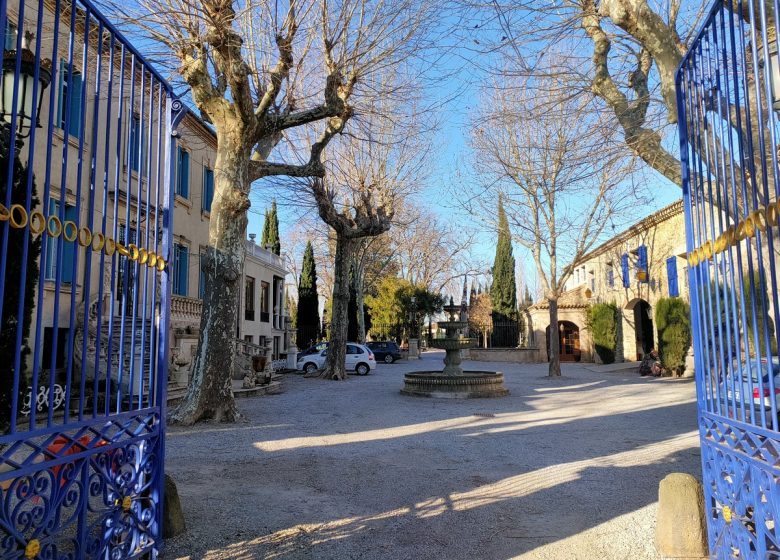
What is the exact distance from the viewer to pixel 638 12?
570 cm

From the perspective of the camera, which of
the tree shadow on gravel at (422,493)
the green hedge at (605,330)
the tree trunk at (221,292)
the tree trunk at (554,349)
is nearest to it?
the tree shadow on gravel at (422,493)

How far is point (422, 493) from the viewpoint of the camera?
565cm

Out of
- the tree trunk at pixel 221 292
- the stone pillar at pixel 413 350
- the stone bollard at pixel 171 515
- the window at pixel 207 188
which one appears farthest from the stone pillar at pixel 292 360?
the stone bollard at pixel 171 515

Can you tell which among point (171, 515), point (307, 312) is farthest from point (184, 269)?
point (307, 312)

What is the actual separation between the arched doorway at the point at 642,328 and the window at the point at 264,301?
17618mm

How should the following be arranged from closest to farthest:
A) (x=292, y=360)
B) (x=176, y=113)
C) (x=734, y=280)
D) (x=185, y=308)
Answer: (x=734, y=280), (x=176, y=113), (x=185, y=308), (x=292, y=360)

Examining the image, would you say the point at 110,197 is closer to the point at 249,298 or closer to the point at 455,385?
the point at 455,385

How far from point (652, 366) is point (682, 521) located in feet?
62.9

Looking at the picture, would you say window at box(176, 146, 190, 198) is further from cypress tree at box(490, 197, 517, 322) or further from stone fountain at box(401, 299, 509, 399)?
cypress tree at box(490, 197, 517, 322)

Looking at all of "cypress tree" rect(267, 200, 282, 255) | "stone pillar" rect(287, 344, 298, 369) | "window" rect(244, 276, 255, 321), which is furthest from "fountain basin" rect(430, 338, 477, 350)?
"cypress tree" rect(267, 200, 282, 255)

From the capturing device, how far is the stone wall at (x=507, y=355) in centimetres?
3331

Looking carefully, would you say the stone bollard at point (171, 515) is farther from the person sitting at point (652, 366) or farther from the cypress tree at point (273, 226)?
the cypress tree at point (273, 226)

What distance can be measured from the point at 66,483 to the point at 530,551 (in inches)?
121

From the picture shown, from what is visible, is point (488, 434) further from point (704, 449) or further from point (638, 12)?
point (638, 12)
